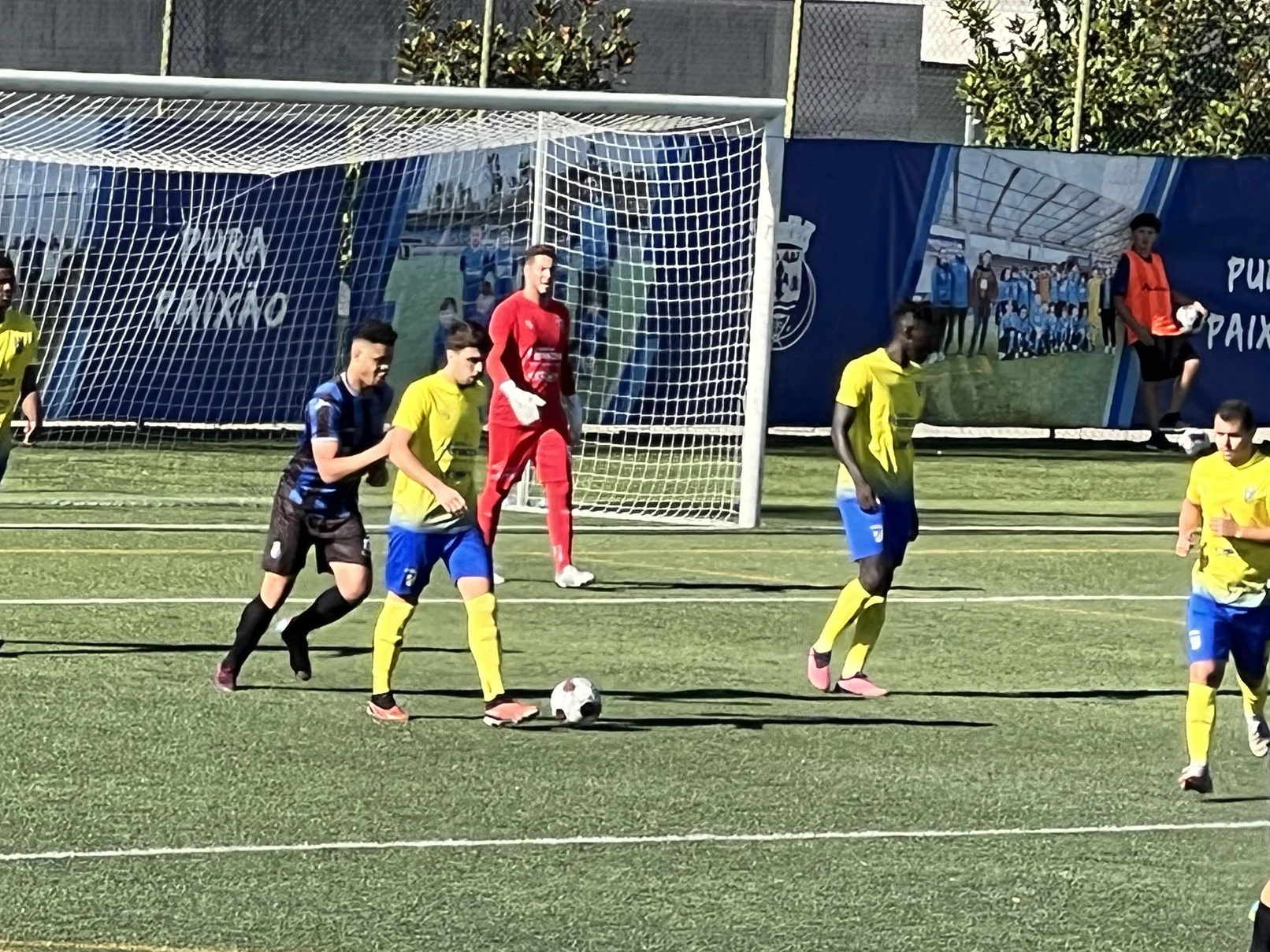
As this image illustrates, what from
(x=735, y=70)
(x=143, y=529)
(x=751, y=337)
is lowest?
(x=143, y=529)

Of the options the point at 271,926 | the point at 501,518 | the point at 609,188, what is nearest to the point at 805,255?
the point at 609,188

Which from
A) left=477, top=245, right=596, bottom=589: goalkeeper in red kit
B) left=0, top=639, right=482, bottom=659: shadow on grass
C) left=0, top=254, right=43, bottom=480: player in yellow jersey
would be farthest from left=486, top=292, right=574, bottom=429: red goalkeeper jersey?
left=0, top=254, right=43, bottom=480: player in yellow jersey

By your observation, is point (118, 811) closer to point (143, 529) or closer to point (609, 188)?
point (143, 529)

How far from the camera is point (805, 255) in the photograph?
78.9 ft

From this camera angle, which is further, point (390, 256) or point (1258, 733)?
point (390, 256)

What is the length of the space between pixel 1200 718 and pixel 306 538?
389 centimetres

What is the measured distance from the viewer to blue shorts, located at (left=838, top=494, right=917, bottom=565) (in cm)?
1180

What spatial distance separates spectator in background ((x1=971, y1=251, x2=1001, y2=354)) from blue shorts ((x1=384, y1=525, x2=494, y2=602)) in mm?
14369

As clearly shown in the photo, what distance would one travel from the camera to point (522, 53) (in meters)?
25.2

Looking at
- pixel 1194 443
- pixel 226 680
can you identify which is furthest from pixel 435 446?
pixel 1194 443

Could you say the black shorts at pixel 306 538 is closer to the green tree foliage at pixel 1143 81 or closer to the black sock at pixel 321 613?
the black sock at pixel 321 613

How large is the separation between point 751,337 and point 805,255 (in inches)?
255

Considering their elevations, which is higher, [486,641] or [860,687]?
[486,641]

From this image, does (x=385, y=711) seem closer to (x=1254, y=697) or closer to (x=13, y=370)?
(x=13, y=370)
